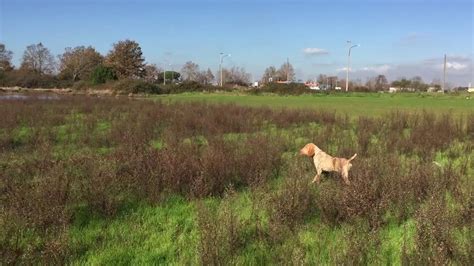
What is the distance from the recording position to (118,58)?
91.8 metres

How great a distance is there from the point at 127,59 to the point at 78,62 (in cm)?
957

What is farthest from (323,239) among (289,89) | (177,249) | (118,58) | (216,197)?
(118,58)

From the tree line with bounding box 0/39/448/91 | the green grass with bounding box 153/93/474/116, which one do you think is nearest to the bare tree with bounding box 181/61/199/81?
the tree line with bounding box 0/39/448/91

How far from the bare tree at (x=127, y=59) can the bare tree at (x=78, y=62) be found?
323cm

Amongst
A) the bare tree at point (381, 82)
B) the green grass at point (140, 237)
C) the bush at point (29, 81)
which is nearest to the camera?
the green grass at point (140, 237)

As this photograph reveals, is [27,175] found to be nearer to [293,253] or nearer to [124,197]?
[124,197]

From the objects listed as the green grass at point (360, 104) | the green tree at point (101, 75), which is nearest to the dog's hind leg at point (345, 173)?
the green grass at point (360, 104)

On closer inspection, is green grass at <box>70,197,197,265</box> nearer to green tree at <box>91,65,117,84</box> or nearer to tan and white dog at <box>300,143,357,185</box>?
tan and white dog at <box>300,143,357,185</box>

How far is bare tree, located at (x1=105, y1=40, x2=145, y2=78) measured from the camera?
91.1 metres

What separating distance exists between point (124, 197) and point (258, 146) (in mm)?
3515

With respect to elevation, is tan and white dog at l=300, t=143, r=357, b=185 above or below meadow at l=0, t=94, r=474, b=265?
above

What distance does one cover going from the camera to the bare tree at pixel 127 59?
91.1 meters

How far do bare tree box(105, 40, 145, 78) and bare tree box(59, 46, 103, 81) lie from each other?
3.23m

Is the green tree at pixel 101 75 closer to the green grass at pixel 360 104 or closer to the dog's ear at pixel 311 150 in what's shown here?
the green grass at pixel 360 104
